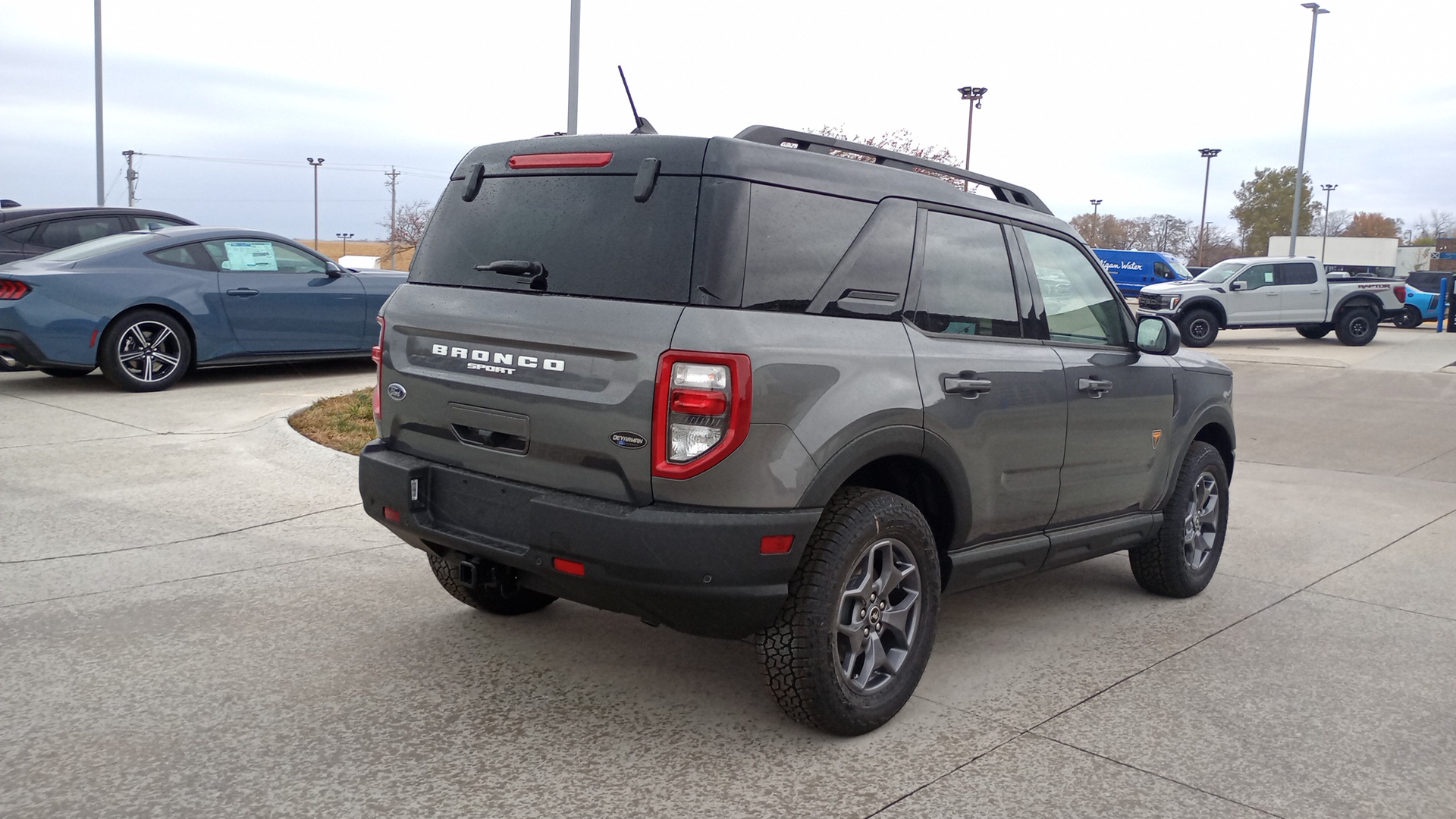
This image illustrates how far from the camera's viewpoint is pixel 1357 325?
23.4m

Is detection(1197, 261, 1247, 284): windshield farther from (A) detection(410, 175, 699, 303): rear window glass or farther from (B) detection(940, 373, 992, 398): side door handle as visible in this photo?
(A) detection(410, 175, 699, 303): rear window glass

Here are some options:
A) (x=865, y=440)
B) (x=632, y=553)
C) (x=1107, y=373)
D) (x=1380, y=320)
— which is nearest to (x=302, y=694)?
(x=632, y=553)

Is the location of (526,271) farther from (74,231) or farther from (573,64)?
(74,231)

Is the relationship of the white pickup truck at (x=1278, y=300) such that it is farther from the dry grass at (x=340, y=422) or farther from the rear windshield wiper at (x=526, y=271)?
the rear windshield wiper at (x=526, y=271)

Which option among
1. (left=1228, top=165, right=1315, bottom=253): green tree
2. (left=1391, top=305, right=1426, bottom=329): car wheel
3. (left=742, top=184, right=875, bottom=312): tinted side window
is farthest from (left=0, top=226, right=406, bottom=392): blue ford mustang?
(left=1228, top=165, right=1315, bottom=253): green tree

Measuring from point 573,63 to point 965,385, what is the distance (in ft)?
27.9

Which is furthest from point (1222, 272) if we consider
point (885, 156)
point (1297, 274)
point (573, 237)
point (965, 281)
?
point (573, 237)

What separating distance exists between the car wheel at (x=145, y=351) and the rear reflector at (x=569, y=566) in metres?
7.85

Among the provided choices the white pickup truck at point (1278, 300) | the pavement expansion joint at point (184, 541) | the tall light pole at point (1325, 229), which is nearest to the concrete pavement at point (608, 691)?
the pavement expansion joint at point (184, 541)

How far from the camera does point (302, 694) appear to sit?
3.85 metres

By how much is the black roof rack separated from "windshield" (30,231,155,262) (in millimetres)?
8047

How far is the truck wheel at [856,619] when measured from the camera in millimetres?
3443

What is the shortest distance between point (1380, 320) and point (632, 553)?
2476cm

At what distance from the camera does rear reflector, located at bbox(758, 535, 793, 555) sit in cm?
328
